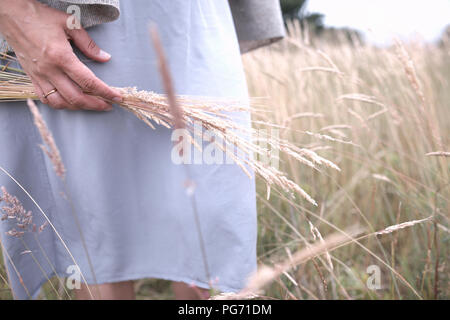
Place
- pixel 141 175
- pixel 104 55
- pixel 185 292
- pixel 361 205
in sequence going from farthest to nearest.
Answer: pixel 361 205 < pixel 185 292 < pixel 141 175 < pixel 104 55

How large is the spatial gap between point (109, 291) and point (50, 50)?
65 cm

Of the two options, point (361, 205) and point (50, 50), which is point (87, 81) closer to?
point (50, 50)

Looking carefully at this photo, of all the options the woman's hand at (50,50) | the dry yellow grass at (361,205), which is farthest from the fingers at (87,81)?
the dry yellow grass at (361,205)

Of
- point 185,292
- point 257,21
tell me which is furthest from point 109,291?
point 257,21

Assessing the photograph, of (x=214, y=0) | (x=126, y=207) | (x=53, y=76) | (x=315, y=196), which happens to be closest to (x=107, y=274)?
(x=126, y=207)

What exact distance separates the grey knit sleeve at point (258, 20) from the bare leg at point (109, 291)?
34.0 inches

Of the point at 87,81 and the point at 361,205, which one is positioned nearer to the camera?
the point at 87,81

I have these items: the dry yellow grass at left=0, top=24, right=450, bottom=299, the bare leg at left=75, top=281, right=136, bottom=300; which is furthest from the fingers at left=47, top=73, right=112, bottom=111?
the bare leg at left=75, top=281, right=136, bottom=300

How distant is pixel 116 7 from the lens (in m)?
0.65

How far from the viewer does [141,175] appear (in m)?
0.86

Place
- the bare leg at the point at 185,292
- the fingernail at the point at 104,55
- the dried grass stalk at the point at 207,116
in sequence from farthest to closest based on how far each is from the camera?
the bare leg at the point at 185,292, the fingernail at the point at 104,55, the dried grass stalk at the point at 207,116

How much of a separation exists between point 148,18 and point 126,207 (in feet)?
1.60

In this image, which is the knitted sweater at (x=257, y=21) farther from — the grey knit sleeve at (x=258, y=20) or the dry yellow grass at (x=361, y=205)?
the dry yellow grass at (x=361, y=205)

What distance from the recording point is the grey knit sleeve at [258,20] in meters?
0.98
